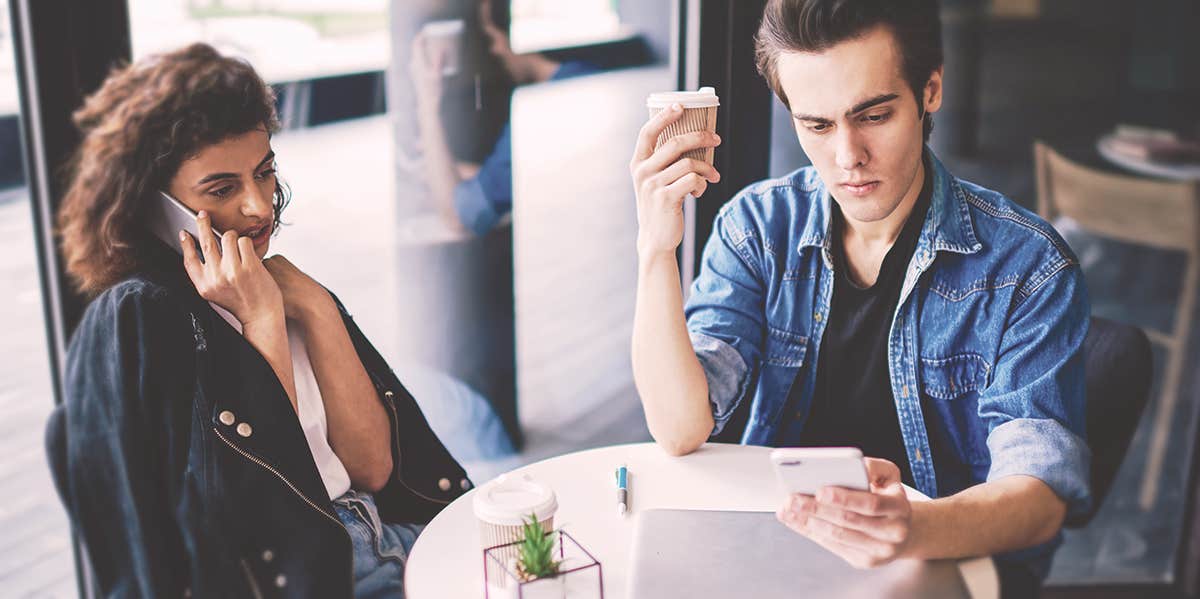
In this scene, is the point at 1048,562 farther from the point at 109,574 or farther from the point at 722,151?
the point at 109,574

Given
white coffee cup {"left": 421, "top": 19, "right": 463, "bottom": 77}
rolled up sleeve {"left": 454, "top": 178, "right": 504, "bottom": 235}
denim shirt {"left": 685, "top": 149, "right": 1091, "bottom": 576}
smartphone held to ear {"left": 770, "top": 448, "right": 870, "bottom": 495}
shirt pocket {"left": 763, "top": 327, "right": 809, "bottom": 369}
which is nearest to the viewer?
smartphone held to ear {"left": 770, "top": 448, "right": 870, "bottom": 495}

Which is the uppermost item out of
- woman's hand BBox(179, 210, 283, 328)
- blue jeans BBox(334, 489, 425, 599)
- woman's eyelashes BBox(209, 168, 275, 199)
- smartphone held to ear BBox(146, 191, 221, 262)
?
woman's eyelashes BBox(209, 168, 275, 199)

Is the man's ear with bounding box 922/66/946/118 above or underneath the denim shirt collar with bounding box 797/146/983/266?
above

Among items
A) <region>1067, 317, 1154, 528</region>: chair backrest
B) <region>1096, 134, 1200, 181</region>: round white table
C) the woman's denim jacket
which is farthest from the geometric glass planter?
<region>1096, 134, 1200, 181</region>: round white table

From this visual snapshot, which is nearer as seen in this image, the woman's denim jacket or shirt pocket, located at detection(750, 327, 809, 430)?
the woman's denim jacket

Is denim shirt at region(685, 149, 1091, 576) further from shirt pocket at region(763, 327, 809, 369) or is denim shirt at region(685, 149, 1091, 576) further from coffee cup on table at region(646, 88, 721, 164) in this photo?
coffee cup on table at region(646, 88, 721, 164)

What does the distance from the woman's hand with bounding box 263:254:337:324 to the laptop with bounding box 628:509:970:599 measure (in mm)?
632

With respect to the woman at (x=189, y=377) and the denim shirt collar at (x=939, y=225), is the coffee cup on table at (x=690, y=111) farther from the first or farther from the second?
the woman at (x=189, y=377)

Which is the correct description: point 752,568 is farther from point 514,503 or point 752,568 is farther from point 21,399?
point 21,399

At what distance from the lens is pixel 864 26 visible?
5.03 ft

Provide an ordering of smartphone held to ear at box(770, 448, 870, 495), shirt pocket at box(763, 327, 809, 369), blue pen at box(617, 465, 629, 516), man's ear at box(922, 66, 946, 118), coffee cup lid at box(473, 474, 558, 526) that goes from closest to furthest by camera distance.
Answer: smartphone held to ear at box(770, 448, 870, 495)
coffee cup lid at box(473, 474, 558, 526)
blue pen at box(617, 465, 629, 516)
man's ear at box(922, 66, 946, 118)
shirt pocket at box(763, 327, 809, 369)

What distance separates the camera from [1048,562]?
5.05 ft

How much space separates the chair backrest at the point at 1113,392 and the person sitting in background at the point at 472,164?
1575 millimetres

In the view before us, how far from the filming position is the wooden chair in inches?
112
